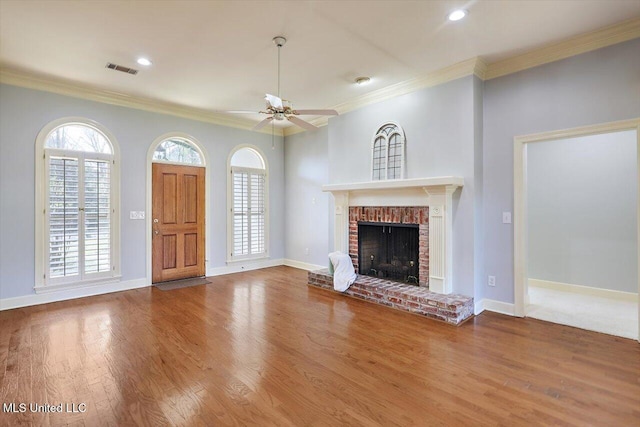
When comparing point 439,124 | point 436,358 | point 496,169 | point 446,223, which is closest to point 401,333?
point 436,358

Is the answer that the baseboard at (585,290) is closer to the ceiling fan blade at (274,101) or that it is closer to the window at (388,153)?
the window at (388,153)

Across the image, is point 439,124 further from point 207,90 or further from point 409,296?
point 207,90

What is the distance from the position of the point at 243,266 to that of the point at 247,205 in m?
1.28

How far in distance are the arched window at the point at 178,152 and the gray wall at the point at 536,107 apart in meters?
4.89

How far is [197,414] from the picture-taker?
6.65 ft

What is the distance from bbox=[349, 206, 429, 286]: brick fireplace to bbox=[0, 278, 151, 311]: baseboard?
359 centimetres

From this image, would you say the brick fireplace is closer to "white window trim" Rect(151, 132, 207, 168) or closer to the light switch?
"white window trim" Rect(151, 132, 207, 168)

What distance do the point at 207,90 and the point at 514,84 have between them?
4.23 meters

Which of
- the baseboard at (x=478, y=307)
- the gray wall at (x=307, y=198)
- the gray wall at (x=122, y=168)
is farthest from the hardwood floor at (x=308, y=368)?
the gray wall at (x=307, y=198)

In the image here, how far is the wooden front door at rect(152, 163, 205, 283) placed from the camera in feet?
18.0

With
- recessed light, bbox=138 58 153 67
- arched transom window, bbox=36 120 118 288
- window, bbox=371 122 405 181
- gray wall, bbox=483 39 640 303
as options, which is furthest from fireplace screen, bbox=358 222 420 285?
arched transom window, bbox=36 120 118 288

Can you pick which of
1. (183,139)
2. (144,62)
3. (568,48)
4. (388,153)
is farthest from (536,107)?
(183,139)

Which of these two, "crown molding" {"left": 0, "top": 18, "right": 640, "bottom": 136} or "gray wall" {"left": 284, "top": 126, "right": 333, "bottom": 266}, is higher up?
"crown molding" {"left": 0, "top": 18, "right": 640, "bottom": 136}

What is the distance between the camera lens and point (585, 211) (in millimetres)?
4602
